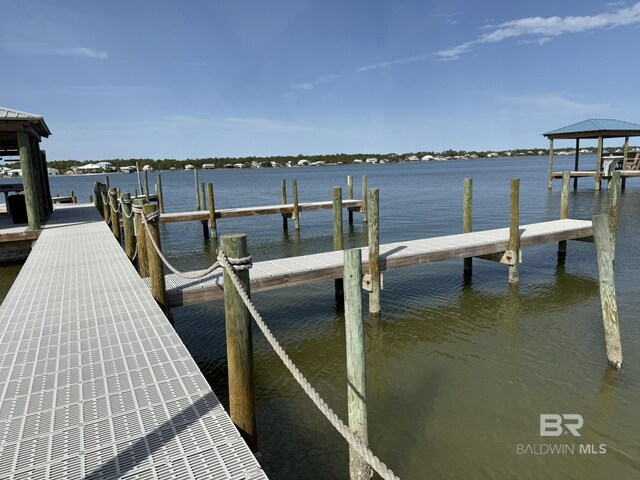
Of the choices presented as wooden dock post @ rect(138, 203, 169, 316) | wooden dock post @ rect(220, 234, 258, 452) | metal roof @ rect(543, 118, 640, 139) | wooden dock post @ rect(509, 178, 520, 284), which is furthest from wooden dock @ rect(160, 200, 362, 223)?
metal roof @ rect(543, 118, 640, 139)

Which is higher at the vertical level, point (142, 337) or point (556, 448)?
point (142, 337)

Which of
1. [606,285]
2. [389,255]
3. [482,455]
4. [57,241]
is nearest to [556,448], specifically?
[482,455]

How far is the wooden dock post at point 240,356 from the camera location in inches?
155

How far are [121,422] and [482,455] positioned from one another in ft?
13.0

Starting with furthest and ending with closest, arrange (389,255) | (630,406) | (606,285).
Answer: (389,255)
(606,285)
(630,406)

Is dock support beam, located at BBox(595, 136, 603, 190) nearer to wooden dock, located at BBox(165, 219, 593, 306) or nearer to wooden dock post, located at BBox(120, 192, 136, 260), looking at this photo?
wooden dock, located at BBox(165, 219, 593, 306)

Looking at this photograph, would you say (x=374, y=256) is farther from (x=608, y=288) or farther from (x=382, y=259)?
(x=608, y=288)

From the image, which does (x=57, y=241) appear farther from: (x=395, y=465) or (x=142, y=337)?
(x=395, y=465)

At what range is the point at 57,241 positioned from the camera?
11.6 meters

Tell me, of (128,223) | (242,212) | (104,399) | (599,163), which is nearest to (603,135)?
(599,163)

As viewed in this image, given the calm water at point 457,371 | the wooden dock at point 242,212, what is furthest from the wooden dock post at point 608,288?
the wooden dock at point 242,212

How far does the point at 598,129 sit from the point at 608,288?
96.6 ft

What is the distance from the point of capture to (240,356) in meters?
3.97

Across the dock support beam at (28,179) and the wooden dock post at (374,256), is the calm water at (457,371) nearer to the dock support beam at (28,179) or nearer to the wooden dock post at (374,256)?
the wooden dock post at (374,256)
